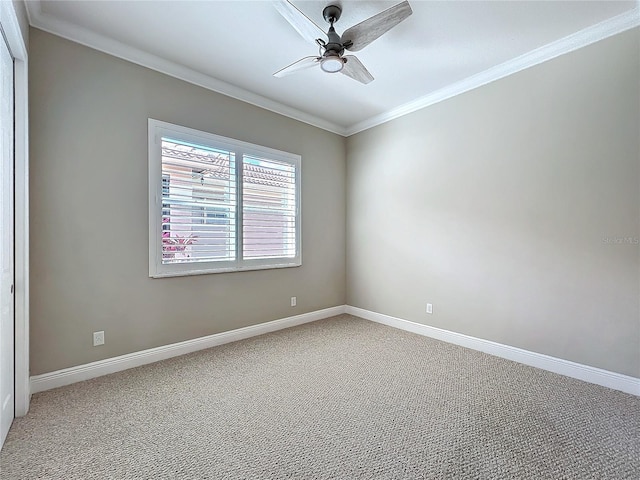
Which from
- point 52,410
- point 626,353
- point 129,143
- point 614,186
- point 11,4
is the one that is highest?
point 11,4

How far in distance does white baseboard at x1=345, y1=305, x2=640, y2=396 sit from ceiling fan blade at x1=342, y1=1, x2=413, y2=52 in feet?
9.88

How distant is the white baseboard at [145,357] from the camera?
237 centimetres

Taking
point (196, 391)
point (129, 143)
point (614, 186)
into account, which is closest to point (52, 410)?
point (196, 391)

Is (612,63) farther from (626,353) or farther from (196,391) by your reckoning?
(196,391)

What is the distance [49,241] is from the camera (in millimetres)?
2357

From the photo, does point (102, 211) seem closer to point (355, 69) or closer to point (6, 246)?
point (6, 246)

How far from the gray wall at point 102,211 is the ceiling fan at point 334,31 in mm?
1516

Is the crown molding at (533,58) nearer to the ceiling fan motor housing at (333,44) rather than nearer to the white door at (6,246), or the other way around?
the ceiling fan motor housing at (333,44)

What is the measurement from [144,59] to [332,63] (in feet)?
6.03

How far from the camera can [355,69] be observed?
2.53 meters

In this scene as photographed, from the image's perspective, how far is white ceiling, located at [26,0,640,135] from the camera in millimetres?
2211

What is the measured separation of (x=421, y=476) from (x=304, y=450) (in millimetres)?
623

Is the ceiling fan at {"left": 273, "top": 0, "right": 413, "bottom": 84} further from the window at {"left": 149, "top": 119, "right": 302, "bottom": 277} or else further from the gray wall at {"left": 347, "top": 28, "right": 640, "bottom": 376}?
the gray wall at {"left": 347, "top": 28, "right": 640, "bottom": 376}

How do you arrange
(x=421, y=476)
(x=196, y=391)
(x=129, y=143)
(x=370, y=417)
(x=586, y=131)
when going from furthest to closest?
(x=129, y=143) → (x=586, y=131) → (x=196, y=391) → (x=370, y=417) → (x=421, y=476)
